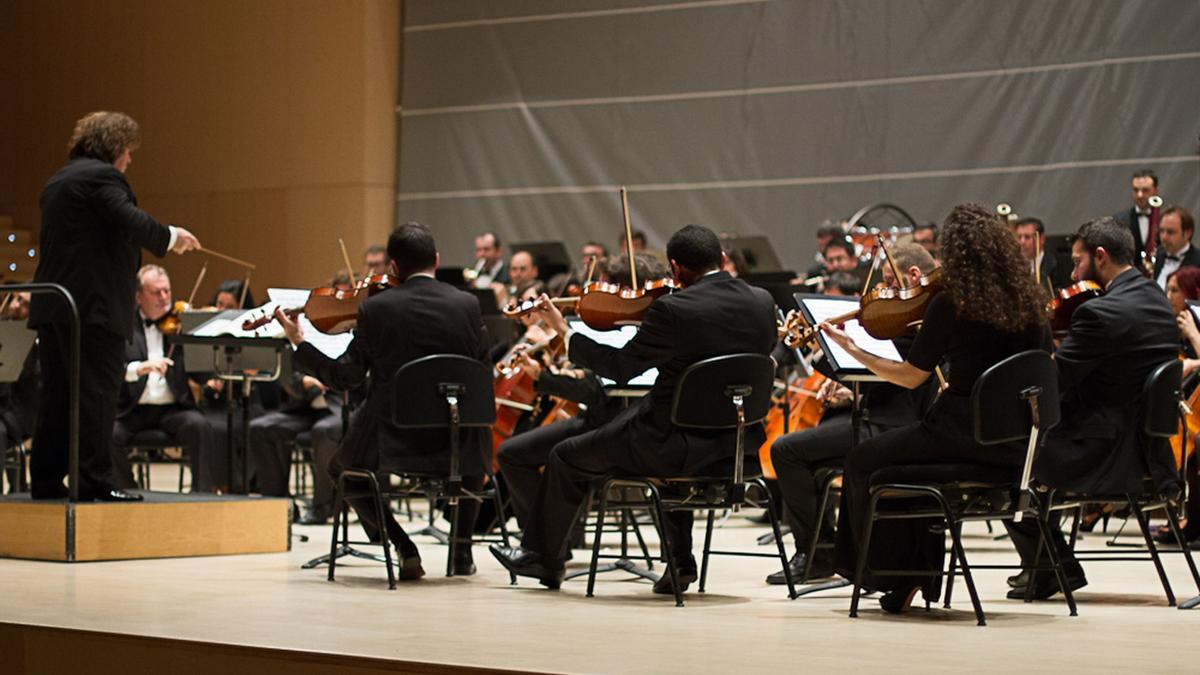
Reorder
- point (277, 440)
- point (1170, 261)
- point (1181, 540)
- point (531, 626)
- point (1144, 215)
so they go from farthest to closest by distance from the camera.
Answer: point (1144, 215)
point (1170, 261)
point (277, 440)
point (1181, 540)
point (531, 626)

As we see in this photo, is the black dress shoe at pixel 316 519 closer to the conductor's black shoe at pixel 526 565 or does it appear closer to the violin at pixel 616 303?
the conductor's black shoe at pixel 526 565

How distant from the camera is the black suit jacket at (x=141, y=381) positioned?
725 cm

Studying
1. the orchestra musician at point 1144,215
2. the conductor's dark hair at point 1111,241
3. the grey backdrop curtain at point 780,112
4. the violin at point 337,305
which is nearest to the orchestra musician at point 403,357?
the violin at point 337,305

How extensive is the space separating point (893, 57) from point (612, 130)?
2.24 metres

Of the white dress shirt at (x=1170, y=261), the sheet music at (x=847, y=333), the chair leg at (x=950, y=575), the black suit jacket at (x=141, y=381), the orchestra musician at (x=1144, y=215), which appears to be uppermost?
the orchestra musician at (x=1144, y=215)

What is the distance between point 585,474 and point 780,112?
22.2 ft

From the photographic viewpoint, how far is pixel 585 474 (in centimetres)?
479

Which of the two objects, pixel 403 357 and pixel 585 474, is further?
pixel 403 357

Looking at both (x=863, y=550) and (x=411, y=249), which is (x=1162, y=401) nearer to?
(x=863, y=550)

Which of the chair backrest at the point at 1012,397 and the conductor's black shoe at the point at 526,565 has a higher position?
the chair backrest at the point at 1012,397

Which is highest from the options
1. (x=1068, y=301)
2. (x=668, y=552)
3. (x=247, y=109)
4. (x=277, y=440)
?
(x=247, y=109)

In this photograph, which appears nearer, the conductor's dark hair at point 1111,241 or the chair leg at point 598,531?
the chair leg at point 598,531

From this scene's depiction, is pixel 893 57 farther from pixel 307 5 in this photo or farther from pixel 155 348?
pixel 155 348

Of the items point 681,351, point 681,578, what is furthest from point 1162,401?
point 681,578
